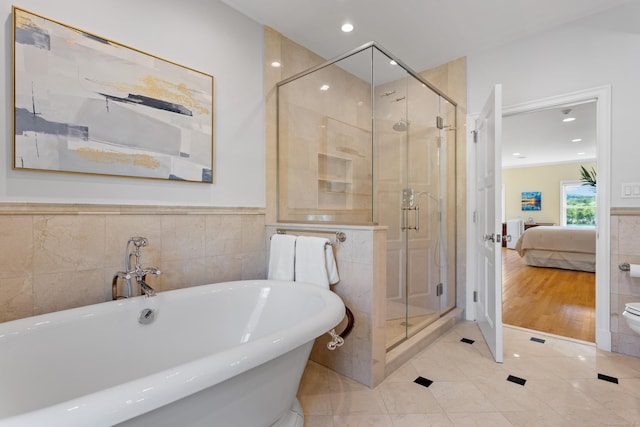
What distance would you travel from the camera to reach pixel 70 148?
4.87 feet

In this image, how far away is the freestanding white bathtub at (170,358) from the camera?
0.74 metres

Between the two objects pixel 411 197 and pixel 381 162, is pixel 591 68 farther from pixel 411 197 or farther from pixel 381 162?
pixel 381 162

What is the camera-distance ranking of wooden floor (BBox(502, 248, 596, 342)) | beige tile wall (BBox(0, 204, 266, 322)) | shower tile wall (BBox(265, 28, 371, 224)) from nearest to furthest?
beige tile wall (BBox(0, 204, 266, 322)), shower tile wall (BBox(265, 28, 371, 224)), wooden floor (BBox(502, 248, 596, 342))

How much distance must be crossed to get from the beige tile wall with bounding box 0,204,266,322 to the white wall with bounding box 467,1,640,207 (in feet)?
8.53

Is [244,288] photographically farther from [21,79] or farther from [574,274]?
[574,274]

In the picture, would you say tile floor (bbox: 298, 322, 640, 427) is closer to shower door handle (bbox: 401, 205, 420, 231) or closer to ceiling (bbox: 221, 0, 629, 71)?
shower door handle (bbox: 401, 205, 420, 231)

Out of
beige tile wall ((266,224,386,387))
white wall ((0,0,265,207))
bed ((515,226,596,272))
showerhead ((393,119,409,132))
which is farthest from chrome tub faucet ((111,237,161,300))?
bed ((515,226,596,272))

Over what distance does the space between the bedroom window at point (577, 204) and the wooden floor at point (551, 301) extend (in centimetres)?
389

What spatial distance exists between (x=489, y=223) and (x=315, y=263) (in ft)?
4.62

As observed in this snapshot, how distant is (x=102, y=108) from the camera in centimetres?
158

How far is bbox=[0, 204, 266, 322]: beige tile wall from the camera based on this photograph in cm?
137

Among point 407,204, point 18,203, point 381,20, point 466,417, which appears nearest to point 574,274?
point 407,204

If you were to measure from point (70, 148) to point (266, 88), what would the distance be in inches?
54.7

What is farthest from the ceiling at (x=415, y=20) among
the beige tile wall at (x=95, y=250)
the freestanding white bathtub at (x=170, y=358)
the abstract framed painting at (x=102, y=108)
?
the freestanding white bathtub at (x=170, y=358)
